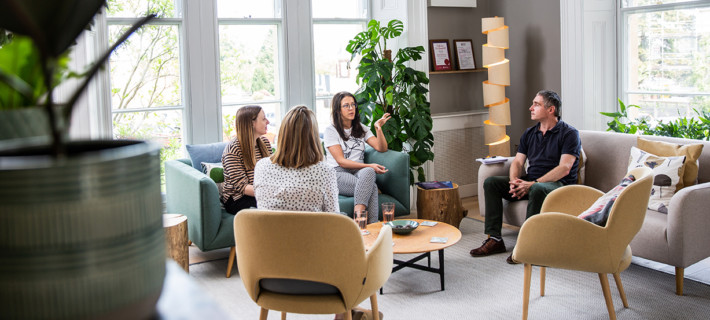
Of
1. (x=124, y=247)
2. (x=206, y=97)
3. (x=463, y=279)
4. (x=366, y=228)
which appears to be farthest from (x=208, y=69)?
(x=124, y=247)

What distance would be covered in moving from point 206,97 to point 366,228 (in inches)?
89.1

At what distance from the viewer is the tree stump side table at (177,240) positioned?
3837mm

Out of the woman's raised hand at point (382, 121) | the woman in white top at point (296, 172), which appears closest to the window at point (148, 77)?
the woman's raised hand at point (382, 121)

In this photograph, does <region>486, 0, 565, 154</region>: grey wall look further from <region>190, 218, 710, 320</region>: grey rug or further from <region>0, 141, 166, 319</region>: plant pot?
<region>0, 141, 166, 319</region>: plant pot

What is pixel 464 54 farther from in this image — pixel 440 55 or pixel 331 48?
pixel 331 48

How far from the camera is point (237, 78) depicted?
5.49 m

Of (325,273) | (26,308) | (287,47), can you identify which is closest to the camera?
(26,308)

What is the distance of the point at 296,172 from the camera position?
3.10 meters

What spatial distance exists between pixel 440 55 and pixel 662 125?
2066mm

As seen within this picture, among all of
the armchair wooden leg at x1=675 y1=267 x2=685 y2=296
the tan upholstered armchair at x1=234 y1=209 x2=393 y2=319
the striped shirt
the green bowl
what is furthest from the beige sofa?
the striped shirt

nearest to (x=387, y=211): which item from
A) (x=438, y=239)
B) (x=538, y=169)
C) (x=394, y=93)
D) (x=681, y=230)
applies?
(x=438, y=239)

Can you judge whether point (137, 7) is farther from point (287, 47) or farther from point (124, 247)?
point (124, 247)

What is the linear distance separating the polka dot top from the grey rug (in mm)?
671

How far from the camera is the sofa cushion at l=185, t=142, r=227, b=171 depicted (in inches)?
187
